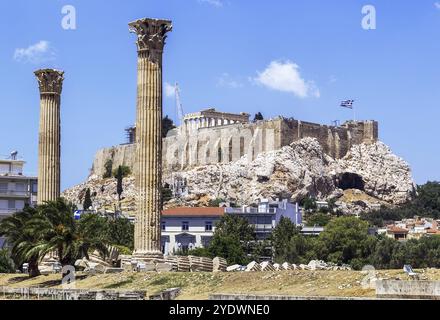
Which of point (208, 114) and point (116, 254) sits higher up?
point (208, 114)

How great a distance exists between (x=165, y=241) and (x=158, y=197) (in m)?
79.3

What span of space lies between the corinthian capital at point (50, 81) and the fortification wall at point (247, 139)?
4501 inches

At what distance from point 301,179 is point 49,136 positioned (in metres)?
117

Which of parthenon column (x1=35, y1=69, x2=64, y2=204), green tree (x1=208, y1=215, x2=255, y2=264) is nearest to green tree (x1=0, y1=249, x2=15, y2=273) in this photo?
parthenon column (x1=35, y1=69, x2=64, y2=204)

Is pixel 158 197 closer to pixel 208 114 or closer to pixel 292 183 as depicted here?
pixel 292 183

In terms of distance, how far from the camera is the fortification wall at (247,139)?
540ft

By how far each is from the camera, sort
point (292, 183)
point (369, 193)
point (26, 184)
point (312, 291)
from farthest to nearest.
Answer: point (369, 193) → point (292, 183) → point (26, 184) → point (312, 291)

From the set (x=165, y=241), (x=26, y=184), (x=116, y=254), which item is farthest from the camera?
(x=165, y=241)

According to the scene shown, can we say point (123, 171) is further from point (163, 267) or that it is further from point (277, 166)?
point (163, 267)

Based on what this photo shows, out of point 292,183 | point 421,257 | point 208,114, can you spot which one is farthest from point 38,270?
point 208,114

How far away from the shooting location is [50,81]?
48.9 metres

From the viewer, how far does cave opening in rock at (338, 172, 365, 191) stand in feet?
566

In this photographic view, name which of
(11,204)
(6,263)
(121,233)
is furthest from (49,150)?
(121,233)

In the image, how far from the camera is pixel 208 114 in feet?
630
